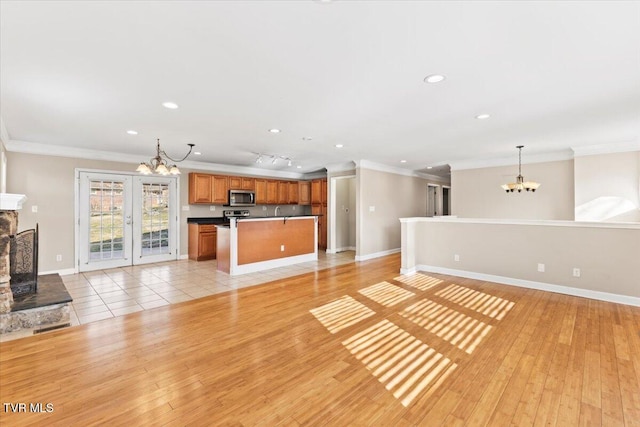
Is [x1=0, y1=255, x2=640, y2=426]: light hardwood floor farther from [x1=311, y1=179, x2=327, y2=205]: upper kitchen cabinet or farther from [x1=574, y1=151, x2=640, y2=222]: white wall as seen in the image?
[x1=311, y1=179, x2=327, y2=205]: upper kitchen cabinet

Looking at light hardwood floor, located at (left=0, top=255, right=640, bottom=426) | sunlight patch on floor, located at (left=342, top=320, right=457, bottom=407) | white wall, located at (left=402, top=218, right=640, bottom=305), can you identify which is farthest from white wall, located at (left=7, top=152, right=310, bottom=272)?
white wall, located at (left=402, top=218, right=640, bottom=305)

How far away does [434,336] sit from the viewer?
111 inches

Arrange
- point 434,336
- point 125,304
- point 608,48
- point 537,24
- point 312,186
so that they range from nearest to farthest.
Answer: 1. point 537,24
2. point 608,48
3. point 434,336
4. point 125,304
5. point 312,186

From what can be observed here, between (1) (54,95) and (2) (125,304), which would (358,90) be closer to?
(1) (54,95)

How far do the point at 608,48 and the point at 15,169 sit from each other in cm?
777

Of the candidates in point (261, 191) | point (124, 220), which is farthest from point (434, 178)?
point (124, 220)

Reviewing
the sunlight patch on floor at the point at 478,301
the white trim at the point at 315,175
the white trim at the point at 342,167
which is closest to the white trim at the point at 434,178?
the white trim at the point at 342,167

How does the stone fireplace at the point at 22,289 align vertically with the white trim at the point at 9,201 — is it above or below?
below

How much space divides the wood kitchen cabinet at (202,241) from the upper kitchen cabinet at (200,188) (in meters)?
0.64

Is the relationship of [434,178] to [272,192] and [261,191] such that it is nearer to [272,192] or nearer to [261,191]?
[272,192]

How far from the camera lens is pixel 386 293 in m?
4.23

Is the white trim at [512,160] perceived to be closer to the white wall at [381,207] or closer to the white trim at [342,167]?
the white wall at [381,207]

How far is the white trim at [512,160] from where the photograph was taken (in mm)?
5855

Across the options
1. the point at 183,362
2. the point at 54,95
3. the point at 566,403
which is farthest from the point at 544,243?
the point at 54,95
